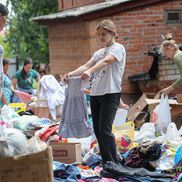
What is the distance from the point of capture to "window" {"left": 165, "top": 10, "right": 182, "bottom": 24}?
52.7ft

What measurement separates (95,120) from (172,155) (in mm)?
1084

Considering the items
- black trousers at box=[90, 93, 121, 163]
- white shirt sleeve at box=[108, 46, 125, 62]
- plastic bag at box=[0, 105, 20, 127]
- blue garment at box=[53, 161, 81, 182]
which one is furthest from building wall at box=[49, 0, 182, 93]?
blue garment at box=[53, 161, 81, 182]

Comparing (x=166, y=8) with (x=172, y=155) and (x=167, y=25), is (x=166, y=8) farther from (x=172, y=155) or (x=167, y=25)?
(x=172, y=155)

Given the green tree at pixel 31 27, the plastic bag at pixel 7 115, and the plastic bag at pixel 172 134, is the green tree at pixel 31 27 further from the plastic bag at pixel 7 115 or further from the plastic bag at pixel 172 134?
Result: the plastic bag at pixel 172 134

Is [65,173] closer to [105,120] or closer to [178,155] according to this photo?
[105,120]

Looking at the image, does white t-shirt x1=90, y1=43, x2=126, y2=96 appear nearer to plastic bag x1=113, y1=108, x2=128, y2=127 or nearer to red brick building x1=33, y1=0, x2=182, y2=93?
plastic bag x1=113, y1=108, x2=128, y2=127

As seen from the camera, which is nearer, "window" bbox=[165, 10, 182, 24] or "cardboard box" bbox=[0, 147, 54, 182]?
"cardboard box" bbox=[0, 147, 54, 182]

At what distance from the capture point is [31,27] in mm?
26766

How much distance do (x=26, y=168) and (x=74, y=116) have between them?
3354 mm

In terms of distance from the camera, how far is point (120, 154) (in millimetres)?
9094

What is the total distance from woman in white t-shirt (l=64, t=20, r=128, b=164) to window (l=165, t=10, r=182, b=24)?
→ 26.2 ft

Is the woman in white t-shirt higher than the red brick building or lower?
lower

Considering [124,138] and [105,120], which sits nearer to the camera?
[105,120]

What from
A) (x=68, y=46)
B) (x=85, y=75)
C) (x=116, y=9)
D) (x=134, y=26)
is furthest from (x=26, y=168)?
(x=68, y=46)
